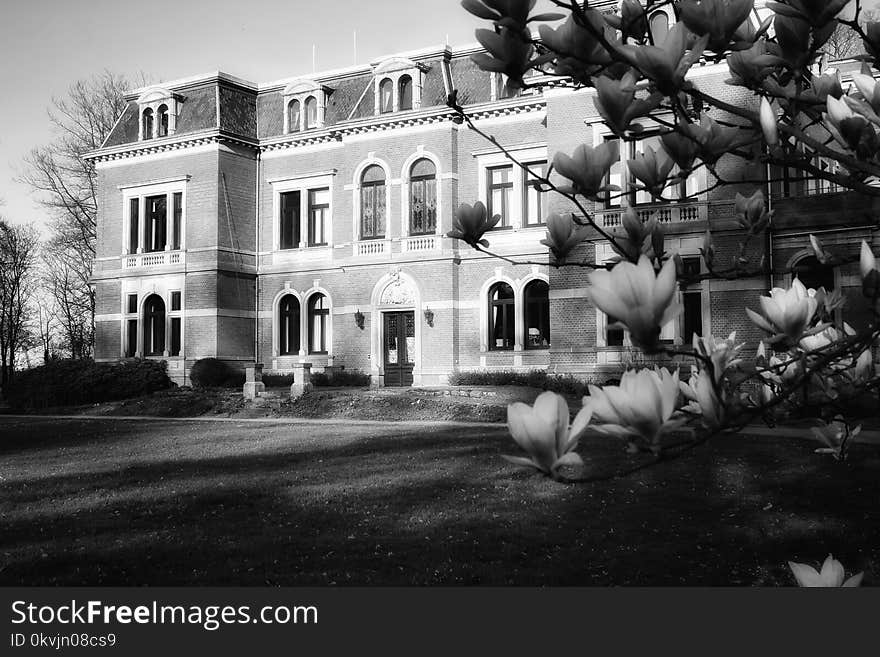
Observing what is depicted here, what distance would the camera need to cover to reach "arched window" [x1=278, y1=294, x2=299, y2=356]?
28750 millimetres

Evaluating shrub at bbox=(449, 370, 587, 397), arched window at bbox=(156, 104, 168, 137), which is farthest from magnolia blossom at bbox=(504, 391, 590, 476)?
arched window at bbox=(156, 104, 168, 137)

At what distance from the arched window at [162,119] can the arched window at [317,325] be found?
8377 millimetres

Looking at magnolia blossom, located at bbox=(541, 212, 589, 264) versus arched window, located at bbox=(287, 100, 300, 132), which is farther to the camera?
arched window, located at bbox=(287, 100, 300, 132)

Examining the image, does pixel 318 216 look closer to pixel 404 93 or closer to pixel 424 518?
pixel 404 93

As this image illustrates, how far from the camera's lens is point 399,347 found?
2623 cm

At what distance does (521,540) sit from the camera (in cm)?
682

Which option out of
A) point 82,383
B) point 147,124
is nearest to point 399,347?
point 82,383

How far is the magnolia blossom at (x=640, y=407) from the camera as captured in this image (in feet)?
4.77

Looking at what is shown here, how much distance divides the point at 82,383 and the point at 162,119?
1051cm

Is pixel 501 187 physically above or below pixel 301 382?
above

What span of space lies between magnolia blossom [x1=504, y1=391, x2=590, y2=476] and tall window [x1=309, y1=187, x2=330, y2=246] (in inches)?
1087

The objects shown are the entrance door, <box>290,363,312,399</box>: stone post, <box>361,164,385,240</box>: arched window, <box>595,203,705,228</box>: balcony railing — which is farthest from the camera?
<box>361,164,385,240</box>: arched window

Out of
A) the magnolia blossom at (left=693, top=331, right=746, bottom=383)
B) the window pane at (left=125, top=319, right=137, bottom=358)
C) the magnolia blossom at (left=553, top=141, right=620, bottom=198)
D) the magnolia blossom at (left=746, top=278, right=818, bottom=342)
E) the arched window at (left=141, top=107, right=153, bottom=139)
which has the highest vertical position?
the arched window at (left=141, top=107, right=153, bottom=139)

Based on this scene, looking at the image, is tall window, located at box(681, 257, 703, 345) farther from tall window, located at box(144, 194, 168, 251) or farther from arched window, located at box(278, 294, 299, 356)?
tall window, located at box(144, 194, 168, 251)
